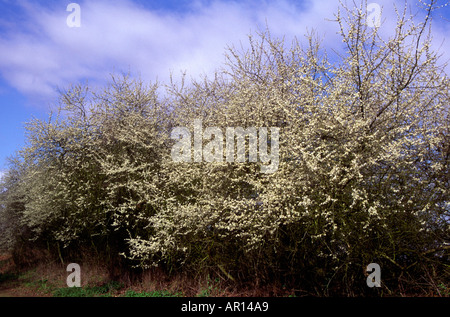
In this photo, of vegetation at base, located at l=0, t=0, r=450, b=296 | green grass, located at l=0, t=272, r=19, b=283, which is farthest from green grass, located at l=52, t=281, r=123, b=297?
green grass, located at l=0, t=272, r=19, b=283

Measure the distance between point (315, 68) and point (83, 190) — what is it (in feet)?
29.1

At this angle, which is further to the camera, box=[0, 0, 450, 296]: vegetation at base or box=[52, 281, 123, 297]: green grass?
box=[52, 281, 123, 297]: green grass

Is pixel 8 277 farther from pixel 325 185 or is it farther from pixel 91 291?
pixel 325 185

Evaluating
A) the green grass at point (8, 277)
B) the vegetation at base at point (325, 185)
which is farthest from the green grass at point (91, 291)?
the green grass at point (8, 277)

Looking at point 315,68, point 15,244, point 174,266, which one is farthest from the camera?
point 15,244

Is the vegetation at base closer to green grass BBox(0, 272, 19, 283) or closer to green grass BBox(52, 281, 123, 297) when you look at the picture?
green grass BBox(52, 281, 123, 297)

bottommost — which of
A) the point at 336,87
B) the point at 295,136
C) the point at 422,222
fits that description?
the point at 422,222

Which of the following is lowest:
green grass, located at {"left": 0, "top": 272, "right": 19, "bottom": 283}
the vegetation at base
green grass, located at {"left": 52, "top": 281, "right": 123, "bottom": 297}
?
green grass, located at {"left": 0, "top": 272, "right": 19, "bottom": 283}

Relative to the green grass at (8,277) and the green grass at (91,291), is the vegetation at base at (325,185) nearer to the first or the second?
the green grass at (91,291)

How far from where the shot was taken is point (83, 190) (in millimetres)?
12922

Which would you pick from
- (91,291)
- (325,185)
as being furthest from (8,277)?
(325,185)

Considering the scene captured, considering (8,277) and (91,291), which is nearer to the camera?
(91,291)
